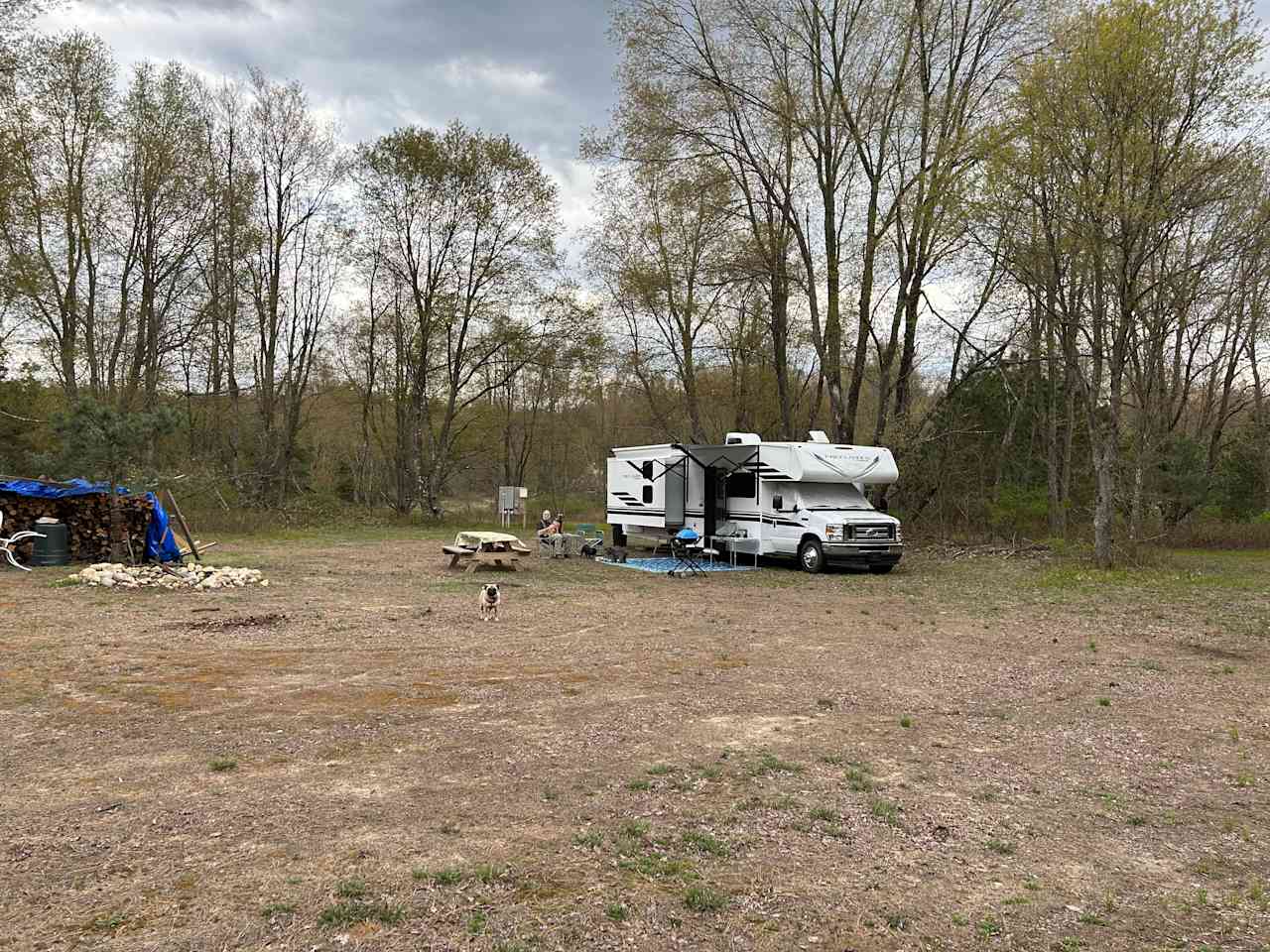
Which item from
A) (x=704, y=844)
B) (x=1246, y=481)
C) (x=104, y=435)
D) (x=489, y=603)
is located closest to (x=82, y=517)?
(x=104, y=435)

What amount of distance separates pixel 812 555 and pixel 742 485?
87.0 inches

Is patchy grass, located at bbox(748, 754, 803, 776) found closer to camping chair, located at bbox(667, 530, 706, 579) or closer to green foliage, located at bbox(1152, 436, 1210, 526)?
camping chair, located at bbox(667, 530, 706, 579)

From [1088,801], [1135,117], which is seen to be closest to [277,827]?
[1088,801]

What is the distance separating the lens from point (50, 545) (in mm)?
14008

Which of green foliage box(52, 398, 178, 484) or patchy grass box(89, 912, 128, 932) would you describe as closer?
patchy grass box(89, 912, 128, 932)

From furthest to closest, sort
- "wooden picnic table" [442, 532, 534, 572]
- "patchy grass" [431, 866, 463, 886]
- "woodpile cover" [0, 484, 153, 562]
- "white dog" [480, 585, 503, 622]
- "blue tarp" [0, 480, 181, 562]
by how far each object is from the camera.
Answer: "wooden picnic table" [442, 532, 534, 572], "woodpile cover" [0, 484, 153, 562], "blue tarp" [0, 480, 181, 562], "white dog" [480, 585, 503, 622], "patchy grass" [431, 866, 463, 886]

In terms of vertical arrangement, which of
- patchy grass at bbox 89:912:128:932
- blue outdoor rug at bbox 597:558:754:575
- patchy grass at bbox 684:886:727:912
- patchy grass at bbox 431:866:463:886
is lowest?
patchy grass at bbox 684:886:727:912

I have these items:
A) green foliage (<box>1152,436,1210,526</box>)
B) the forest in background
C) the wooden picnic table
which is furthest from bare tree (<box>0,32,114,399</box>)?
green foliage (<box>1152,436,1210,526</box>)

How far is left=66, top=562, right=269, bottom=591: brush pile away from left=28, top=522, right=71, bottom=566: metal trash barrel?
197cm

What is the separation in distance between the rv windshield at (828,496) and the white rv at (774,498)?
0.02m

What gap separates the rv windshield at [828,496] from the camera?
16203 millimetres

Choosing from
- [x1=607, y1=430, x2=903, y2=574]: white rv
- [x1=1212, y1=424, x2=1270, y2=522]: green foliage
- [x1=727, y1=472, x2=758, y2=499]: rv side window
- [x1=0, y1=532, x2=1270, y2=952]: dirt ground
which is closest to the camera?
[x1=0, y1=532, x2=1270, y2=952]: dirt ground

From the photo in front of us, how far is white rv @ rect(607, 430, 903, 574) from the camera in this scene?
15.7 metres

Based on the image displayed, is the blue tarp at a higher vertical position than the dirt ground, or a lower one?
higher
